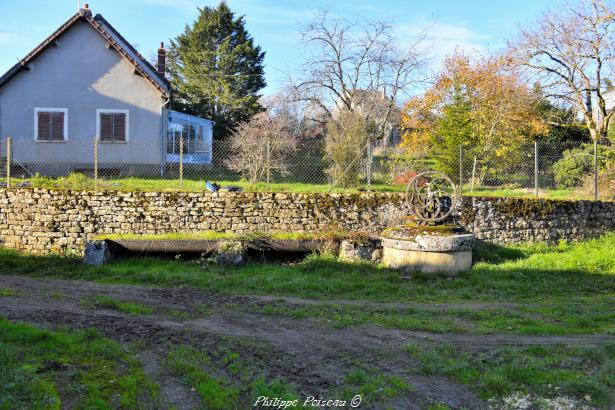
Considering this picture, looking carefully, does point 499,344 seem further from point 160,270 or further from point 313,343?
point 160,270

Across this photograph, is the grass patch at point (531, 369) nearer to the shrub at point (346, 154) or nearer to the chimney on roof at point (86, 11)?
the shrub at point (346, 154)

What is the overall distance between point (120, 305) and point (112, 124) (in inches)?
579

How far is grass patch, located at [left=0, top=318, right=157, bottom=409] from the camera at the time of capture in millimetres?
4664

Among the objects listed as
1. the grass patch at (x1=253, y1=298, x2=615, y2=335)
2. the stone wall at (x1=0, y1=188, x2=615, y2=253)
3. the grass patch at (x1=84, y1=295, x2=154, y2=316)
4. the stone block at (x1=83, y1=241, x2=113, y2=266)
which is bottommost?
the grass patch at (x1=253, y1=298, x2=615, y2=335)

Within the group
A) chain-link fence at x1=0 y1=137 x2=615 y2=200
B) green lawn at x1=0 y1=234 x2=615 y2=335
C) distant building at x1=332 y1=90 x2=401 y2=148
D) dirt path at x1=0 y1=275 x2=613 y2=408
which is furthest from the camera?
distant building at x1=332 y1=90 x2=401 y2=148

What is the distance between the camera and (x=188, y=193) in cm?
1320

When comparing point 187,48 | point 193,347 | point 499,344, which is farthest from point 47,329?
point 187,48

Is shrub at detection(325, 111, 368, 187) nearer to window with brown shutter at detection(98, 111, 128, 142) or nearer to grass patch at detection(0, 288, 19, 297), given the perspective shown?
window with brown shutter at detection(98, 111, 128, 142)

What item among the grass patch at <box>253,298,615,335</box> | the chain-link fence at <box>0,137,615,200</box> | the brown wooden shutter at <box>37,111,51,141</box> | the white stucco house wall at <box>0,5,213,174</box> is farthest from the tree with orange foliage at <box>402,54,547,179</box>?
the brown wooden shutter at <box>37,111,51,141</box>

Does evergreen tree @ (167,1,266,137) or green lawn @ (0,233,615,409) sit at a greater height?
evergreen tree @ (167,1,266,137)

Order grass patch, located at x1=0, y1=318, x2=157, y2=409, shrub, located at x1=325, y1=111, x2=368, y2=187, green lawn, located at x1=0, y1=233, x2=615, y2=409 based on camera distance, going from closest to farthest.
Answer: grass patch, located at x1=0, y1=318, x2=157, y2=409 → green lawn, located at x1=0, y1=233, x2=615, y2=409 → shrub, located at x1=325, y1=111, x2=368, y2=187

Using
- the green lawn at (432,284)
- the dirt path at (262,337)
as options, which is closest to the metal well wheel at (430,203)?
the green lawn at (432,284)

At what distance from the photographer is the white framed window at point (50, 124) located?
69.3 feet

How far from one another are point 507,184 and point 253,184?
310 inches
